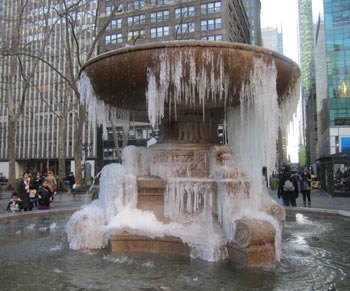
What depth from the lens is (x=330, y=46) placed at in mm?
53625

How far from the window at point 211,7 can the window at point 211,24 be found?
130cm

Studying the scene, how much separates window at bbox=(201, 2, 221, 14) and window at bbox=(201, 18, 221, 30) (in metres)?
1.30

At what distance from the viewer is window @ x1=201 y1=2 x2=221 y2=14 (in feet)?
190

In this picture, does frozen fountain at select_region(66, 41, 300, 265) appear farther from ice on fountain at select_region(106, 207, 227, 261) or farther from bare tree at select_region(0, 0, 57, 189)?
bare tree at select_region(0, 0, 57, 189)

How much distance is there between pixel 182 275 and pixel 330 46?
55.8 m

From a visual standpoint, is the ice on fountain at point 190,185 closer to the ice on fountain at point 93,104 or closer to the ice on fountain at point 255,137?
the ice on fountain at point 255,137

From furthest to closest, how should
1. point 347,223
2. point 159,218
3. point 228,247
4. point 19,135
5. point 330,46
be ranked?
1. point 19,135
2. point 330,46
3. point 347,223
4. point 159,218
5. point 228,247

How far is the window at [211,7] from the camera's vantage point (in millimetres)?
57906

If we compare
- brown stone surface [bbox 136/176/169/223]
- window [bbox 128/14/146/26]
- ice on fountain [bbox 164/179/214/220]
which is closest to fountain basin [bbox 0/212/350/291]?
ice on fountain [bbox 164/179/214/220]

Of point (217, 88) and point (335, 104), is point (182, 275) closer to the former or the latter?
point (217, 88)

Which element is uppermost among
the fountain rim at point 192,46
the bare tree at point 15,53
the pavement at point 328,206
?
the bare tree at point 15,53

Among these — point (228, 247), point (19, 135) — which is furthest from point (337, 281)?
point (19, 135)

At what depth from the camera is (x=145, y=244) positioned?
5781 mm

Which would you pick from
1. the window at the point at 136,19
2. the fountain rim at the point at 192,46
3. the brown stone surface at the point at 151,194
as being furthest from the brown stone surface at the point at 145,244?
the window at the point at 136,19
